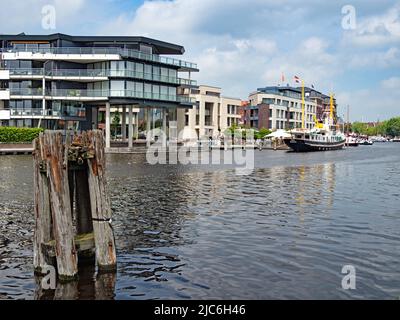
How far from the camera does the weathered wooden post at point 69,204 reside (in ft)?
36.5

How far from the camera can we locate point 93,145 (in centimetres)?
1181

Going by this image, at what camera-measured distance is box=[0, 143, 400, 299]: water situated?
11266mm

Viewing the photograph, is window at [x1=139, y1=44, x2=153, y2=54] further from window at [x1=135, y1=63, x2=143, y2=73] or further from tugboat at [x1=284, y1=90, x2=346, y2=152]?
tugboat at [x1=284, y1=90, x2=346, y2=152]

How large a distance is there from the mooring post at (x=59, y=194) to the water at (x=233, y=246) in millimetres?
951

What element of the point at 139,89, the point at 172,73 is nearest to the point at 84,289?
the point at 139,89

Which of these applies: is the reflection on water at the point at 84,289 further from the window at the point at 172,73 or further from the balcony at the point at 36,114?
the window at the point at 172,73

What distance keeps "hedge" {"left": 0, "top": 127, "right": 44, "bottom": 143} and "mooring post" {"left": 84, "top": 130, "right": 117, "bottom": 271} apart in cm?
6124

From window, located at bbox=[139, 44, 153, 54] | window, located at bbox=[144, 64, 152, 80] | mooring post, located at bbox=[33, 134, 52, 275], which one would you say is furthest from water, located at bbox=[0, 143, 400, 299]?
window, located at bbox=[139, 44, 153, 54]

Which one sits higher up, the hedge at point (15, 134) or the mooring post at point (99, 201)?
the hedge at point (15, 134)

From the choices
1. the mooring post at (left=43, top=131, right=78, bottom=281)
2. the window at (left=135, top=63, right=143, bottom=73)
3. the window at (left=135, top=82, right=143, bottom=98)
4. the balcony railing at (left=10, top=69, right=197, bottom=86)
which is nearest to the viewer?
the mooring post at (left=43, top=131, right=78, bottom=281)

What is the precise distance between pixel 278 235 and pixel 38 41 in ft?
251

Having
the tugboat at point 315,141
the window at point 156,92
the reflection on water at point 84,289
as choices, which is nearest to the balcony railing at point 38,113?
the window at point 156,92

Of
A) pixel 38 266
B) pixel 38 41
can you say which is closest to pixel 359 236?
pixel 38 266

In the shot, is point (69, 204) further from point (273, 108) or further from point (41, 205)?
point (273, 108)
